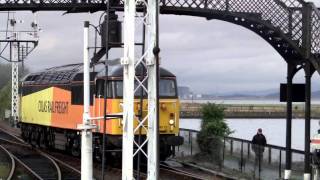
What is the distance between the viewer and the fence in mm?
20766

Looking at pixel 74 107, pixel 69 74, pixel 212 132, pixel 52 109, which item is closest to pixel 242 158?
pixel 212 132

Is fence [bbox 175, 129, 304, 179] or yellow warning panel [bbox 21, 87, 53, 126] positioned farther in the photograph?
yellow warning panel [bbox 21, 87, 53, 126]

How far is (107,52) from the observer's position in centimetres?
994

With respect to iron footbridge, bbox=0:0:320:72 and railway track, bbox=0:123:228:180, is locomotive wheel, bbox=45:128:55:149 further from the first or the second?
iron footbridge, bbox=0:0:320:72

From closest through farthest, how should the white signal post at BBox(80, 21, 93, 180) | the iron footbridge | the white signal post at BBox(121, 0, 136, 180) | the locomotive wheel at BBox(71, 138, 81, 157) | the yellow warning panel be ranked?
the white signal post at BBox(121, 0, 136, 180) → the white signal post at BBox(80, 21, 93, 180) → the iron footbridge → the locomotive wheel at BBox(71, 138, 81, 157) → the yellow warning panel

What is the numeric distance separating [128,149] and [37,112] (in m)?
21.5

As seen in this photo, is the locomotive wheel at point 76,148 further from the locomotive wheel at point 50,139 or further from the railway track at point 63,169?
the locomotive wheel at point 50,139

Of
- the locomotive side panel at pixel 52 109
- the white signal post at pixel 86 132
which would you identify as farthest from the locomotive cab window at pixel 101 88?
the white signal post at pixel 86 132

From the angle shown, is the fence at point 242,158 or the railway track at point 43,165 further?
the railway track at point 43,165

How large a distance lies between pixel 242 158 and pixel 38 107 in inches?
441

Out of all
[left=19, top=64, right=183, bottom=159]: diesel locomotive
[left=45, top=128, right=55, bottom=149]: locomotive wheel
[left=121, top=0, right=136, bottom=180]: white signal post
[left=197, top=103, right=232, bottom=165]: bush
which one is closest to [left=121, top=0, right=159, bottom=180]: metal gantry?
[left=121, top=0, right=136, bottom=180]: white signal post

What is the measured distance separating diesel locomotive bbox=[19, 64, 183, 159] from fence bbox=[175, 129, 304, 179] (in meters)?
2.79

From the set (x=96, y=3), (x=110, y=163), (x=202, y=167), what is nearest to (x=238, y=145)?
(x=202, y=167)

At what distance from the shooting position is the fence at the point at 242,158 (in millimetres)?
20766
